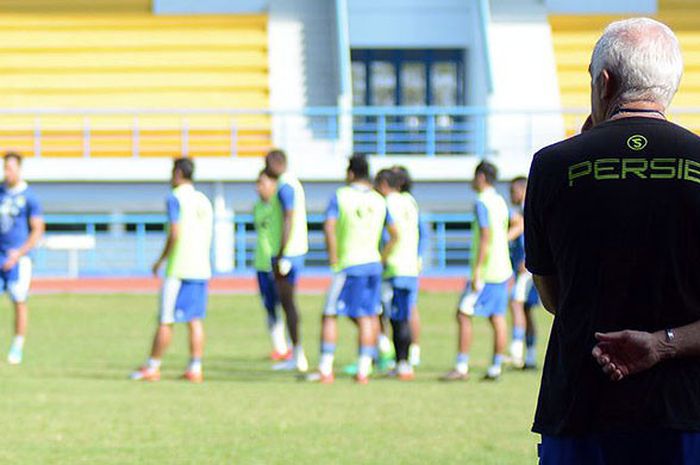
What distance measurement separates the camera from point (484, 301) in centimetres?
1398

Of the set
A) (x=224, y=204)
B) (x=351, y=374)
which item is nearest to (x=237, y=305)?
(x=224, y=204)

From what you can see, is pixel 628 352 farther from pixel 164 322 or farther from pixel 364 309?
pixel 164 322

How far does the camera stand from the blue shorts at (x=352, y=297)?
13461mm

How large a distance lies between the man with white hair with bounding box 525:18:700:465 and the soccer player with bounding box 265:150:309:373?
10118 millimetres

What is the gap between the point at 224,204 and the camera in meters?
30.0

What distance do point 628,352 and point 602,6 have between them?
→ 31686mm

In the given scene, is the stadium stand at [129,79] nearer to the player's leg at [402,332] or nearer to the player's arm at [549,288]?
the player's leg at [402,332]

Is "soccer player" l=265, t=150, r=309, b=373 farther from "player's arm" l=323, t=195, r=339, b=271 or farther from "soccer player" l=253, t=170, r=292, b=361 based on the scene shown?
"player's arm" l=323, t=195, r=339, b=271

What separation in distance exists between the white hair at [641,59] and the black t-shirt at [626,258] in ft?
0.26

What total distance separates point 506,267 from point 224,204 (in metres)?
16.2

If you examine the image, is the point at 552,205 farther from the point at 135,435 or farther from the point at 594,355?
the point at 135,435

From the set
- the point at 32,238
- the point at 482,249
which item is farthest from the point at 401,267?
the point at 32,238

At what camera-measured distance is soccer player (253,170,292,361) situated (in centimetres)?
1584

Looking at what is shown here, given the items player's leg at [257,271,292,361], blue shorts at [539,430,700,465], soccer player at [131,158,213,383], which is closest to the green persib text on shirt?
blue shorts at [539,430,700,465]
